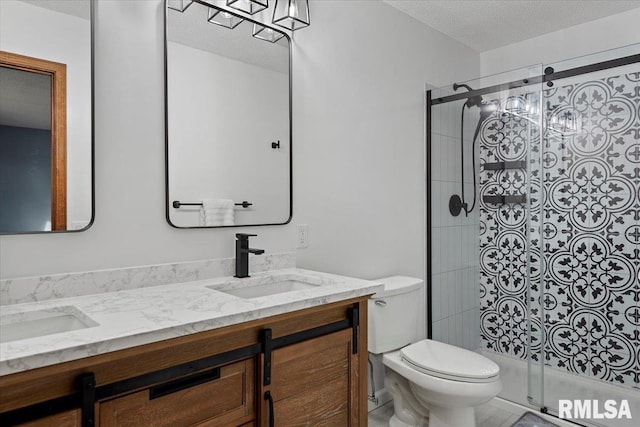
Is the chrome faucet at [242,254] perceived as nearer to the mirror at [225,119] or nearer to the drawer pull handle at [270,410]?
the mirror at [225,119]

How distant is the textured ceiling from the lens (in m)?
2.59

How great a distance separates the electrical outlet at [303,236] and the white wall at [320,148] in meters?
0.03

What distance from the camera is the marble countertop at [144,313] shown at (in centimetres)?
89

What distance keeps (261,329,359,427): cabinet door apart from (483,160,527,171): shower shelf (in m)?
1.64

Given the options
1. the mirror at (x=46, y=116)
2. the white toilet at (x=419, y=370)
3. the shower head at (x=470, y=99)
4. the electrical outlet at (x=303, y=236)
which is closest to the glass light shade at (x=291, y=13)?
the mirror at (x=46, y=116)

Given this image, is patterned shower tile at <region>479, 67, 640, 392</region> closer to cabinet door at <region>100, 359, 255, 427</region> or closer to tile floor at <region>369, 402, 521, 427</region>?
tile floor at <region>369, 402, 521, 427</region>

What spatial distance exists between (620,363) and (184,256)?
230cm

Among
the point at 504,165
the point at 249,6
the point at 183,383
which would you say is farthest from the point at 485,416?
the point at 249,6

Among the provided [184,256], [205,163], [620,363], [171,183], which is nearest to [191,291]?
[184,256]

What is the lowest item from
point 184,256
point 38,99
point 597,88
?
point 184,256

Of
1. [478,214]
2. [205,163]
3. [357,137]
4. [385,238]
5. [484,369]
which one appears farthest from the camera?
[478,214]

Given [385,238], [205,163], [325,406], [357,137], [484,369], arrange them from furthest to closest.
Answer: [385,238] < [357,137] < [484,369] < [205,163] < [325,406]

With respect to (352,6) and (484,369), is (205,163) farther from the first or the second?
(484,369)

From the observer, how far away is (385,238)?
2.56m
